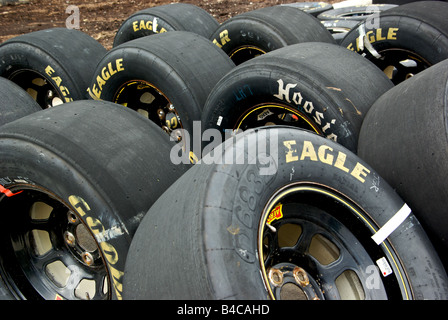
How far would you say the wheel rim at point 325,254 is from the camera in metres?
1.91

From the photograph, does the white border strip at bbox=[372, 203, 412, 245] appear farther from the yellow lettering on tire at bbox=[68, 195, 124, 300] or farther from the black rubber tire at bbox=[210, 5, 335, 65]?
the black rubber tire at bbox=[210, 5, 335, 65]

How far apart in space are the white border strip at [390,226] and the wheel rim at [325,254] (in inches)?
1.6

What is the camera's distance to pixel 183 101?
10.3ft

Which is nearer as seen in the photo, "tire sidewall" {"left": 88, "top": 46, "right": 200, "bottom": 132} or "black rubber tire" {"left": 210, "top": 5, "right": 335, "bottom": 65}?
"tire sidewall" {"left": 88, "top": 46, "right": 200, "bottom": 132}

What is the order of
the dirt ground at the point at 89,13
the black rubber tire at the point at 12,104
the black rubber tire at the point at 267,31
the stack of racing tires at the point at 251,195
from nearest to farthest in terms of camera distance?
the stack of racing tires at the point at 251,195 < the black rubber tire at the point at 12,104 < the black rubber tire at the point at 267,31 < the dirt ground at the point at 89,13

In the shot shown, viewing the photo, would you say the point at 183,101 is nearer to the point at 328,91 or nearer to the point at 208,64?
the point at 208,64

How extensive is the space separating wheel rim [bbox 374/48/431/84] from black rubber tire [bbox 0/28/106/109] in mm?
2699

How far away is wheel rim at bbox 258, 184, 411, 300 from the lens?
191 cm

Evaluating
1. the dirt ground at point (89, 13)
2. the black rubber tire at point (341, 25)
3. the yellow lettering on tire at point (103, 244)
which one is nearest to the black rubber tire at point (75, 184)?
the yellow lettering on tire at point (103, 244)

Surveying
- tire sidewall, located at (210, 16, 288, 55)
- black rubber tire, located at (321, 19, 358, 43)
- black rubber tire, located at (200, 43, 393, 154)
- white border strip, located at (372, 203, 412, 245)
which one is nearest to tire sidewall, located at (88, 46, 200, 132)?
black rubber tire, located at (200, 43, 393, 154)

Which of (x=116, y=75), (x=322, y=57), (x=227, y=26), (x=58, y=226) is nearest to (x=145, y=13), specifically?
(x=227, y=26)

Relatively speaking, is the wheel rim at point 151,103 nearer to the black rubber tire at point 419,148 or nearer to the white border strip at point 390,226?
the black rubber tire at point 419,148

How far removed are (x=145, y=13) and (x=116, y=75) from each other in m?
1.64

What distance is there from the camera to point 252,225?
5.00ft
